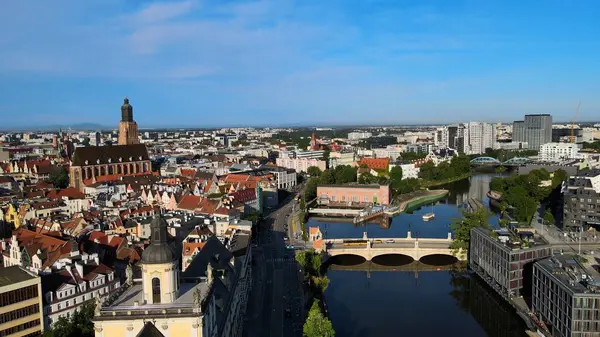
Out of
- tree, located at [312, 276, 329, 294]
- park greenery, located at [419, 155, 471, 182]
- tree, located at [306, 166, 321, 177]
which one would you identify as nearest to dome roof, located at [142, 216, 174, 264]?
tree, located at [312, 276, 329, 294]

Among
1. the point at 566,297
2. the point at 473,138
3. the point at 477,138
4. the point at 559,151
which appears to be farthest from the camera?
the point at 477,138

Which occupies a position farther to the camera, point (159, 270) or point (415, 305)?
point (415, 305)

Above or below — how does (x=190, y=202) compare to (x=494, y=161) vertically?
above

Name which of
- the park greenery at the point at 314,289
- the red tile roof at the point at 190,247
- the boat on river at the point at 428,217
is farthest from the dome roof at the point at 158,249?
the boat on river at the point at 428,217

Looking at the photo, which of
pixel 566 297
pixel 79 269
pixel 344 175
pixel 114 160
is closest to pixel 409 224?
pixel 344 175

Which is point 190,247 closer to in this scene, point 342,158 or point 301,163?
point 301,163

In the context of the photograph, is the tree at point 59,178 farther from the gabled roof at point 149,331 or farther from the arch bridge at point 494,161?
the arch bridge at point 494,161

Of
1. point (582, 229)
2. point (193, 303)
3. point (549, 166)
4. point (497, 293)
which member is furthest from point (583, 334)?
point (549, 166)
